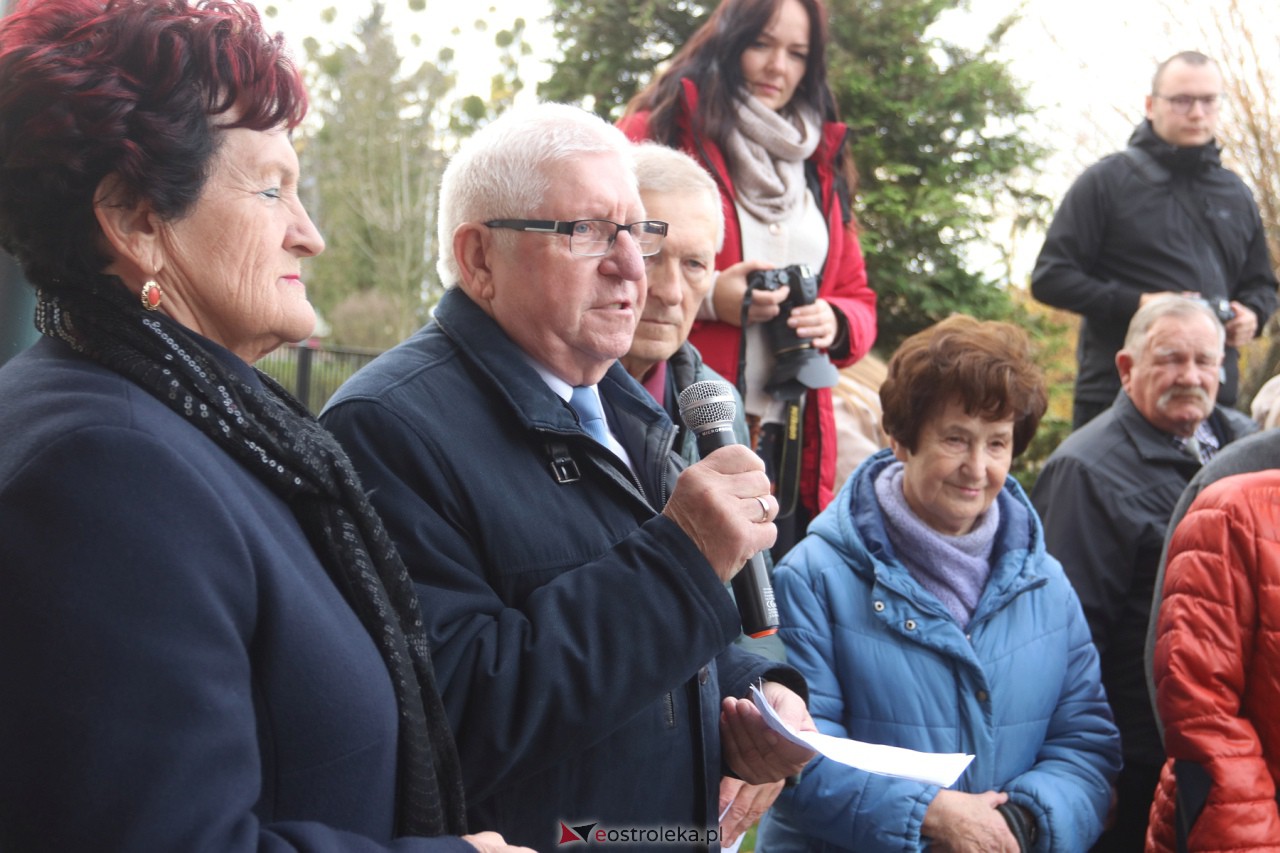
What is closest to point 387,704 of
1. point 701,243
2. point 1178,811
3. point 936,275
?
point 701,243

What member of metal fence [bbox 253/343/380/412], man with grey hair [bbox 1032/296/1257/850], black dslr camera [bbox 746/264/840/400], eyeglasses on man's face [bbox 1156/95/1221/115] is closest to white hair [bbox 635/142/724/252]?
black dslr camera [bbox 746/264/840/400]

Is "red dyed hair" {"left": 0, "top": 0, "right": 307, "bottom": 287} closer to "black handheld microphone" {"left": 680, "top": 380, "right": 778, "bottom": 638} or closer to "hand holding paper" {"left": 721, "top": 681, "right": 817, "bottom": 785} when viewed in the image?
"black handheld microphone" {"left": 680, "top": 380, "right": 778, "bottom": 638}

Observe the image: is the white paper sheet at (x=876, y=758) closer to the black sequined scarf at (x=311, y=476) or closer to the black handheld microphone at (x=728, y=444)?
the black handheld microphone at (x=728, y=444)

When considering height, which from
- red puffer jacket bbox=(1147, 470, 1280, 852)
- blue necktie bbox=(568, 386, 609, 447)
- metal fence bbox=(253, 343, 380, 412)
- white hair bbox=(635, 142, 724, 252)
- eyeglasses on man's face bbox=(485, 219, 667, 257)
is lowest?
metal fence bbox=(253, 343, 380, 412)

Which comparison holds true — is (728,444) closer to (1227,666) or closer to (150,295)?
(150,295)

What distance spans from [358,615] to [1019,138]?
8613 millimetres

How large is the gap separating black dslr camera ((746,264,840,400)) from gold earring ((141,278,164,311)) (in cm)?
237

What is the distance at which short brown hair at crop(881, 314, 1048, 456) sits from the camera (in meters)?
3.20

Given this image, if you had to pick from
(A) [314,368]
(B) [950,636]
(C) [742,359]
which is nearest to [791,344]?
(C) [742,359]

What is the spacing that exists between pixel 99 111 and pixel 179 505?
49cm

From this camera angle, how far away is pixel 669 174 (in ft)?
10.1

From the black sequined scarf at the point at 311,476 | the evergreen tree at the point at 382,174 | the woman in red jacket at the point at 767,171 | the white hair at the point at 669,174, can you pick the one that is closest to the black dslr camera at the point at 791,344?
the woman in red jacket at the point at 767,171

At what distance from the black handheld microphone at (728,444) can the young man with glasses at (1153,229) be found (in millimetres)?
3262

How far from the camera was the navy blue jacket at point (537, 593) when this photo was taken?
1.81m
